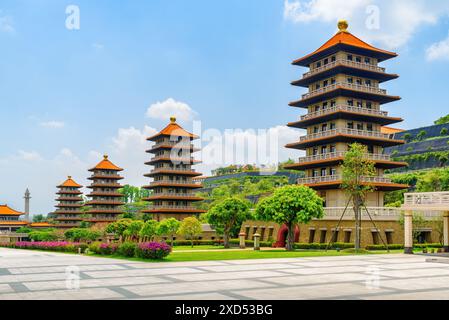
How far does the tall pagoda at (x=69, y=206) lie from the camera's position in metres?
116

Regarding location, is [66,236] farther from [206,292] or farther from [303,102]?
[206,292]

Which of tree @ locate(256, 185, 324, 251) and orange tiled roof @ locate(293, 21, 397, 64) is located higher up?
Answer: orange tiled roof @ locate(293, 21, 397, 64)

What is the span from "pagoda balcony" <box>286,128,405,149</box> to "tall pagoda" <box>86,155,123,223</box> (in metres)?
55.9

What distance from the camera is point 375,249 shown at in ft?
151

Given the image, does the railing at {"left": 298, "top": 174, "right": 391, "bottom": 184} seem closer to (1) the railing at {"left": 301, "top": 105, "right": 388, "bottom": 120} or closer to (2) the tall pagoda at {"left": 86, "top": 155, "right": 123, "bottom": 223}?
(1) the railing at {"left": 301, "top": 105, "right": 388, "bottom": 120}

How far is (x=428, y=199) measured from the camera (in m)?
37.8

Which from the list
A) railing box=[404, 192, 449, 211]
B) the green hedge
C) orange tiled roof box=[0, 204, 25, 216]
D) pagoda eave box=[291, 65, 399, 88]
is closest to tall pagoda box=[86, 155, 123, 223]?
orange tiled roof box=[0, 204, 25, 216]

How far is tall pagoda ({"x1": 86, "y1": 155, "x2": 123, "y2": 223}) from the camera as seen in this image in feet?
339

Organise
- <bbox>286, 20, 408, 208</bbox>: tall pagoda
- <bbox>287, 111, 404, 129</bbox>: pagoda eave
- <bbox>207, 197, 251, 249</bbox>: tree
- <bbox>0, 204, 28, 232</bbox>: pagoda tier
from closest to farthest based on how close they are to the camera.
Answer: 1. <bbox>207, 197, 251, 249</bbox>: tree
2. <bbox>286, 20, 408, 208</bbox>: tall pagoda
3. <bbox>287, 111, 404, 129</bbox>: pagoda eave
4. <bbox>0, 204, 28, 232</bbox>: pagoda tier

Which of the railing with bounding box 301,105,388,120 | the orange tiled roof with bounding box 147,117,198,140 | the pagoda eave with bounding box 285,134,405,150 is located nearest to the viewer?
the pagoda eave with bounding box 285,134,405,150

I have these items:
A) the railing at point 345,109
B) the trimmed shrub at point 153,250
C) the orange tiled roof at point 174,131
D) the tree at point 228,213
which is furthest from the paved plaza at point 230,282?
the orange tiled roof at point 174,131

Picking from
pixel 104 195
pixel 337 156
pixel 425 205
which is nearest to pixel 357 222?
pixel 425 205

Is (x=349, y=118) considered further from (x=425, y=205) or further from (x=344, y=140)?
(x=425, y=205)

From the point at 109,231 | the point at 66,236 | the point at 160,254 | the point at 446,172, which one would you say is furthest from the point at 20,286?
the point at 66,236
